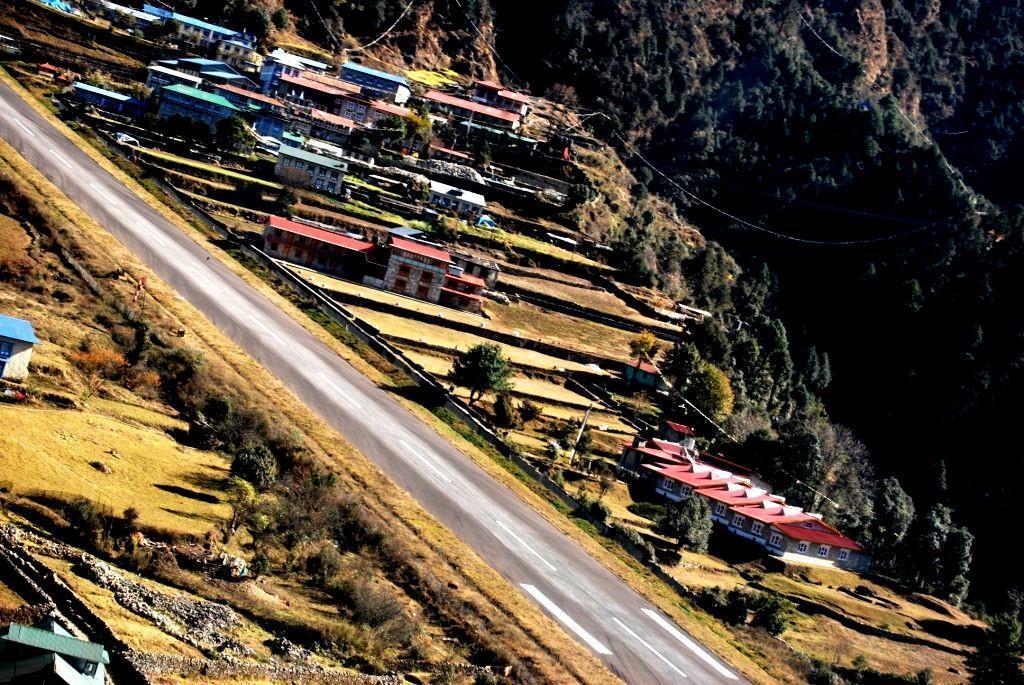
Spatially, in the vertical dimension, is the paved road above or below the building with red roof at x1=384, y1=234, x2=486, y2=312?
below

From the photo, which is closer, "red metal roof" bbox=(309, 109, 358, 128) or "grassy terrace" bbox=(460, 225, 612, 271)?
"grassy terrace" bbox=(460, 225, 612, 271)

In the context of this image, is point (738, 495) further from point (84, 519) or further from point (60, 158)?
point (84, 519)

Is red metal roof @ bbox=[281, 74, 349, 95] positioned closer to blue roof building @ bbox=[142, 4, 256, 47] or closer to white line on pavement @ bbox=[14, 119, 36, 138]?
blue roof building @ bbox=[142, 4, 256, 47]

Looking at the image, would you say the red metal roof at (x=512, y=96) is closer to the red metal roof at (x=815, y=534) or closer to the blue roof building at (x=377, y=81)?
the blue roof building at (x=377, y=81)

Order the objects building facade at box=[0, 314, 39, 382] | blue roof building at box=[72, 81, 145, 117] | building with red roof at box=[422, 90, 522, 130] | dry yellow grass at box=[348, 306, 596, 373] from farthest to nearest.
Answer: building with red roof at box=[422, 90, 522, 130] → blue roof building at box=[72, 81, 145, 117] → dry yellow grass at box=[348, 306, 596, 373] → building facade at box=[0, 314, 39, 382]

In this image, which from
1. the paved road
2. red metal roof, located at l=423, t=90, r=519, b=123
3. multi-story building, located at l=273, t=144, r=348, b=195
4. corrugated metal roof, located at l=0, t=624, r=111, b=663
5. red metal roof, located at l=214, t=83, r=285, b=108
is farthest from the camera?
red metal roof, located at l=423, t=90, r=519, b=123

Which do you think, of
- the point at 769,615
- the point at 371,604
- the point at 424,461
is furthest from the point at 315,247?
the point at 371,604

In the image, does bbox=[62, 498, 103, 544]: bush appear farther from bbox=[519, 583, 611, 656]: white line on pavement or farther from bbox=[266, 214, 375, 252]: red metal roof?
bbox=[266, 214, 375, 252]: red metal roof

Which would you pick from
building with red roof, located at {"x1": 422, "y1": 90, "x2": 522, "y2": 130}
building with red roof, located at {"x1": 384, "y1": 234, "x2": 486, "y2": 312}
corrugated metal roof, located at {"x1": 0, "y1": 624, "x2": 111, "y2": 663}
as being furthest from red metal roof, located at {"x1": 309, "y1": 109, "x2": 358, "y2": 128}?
corrugated metal roof, located at {"x1": 0, "y1": 624, "x2": 111, "y2": 663}

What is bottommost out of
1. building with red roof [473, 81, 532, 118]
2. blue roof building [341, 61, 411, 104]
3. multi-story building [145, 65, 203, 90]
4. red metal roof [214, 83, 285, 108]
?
multi-story building [145, 65, 203, 90]
